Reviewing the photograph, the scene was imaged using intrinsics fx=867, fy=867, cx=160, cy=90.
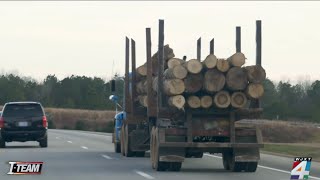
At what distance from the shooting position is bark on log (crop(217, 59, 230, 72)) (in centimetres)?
2111

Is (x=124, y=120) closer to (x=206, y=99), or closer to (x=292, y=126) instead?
(x=206, y=99)

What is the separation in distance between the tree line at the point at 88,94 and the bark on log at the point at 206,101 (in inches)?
Result: 2539

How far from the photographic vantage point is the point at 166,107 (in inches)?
862

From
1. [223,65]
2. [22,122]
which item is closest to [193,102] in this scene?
[223,65]

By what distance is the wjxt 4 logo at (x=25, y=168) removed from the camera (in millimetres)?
19931

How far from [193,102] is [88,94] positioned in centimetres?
11199

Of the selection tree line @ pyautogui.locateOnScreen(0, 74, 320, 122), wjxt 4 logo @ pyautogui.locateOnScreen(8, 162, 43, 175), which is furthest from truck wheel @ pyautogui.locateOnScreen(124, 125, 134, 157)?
tree line @ pyautogui.locateOnScreen(0, 74, 320, 122)

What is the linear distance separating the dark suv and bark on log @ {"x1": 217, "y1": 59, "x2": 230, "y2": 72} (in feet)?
49.7

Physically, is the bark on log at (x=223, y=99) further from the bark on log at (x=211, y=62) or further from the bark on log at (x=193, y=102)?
the bark on log at (x=211, y=62)

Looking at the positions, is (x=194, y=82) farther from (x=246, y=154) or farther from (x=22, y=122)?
(x=22, y=122)

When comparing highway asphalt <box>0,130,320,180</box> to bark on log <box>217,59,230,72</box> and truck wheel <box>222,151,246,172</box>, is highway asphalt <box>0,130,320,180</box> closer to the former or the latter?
truck wheel <box>222,151,246,172</box>

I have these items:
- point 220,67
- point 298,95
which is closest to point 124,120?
point 220,67

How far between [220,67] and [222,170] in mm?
3031

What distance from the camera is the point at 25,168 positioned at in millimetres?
21062
